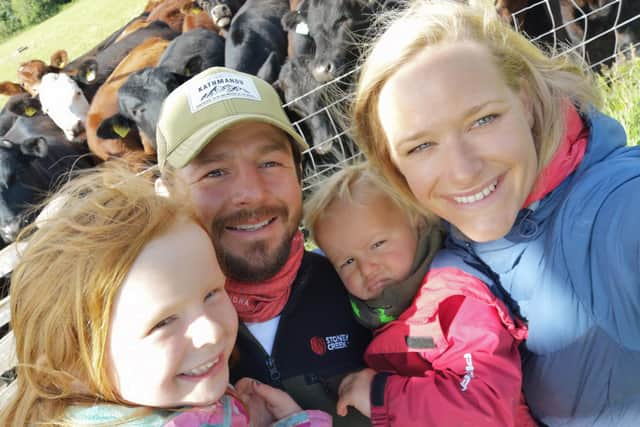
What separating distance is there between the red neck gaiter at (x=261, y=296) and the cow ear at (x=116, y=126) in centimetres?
458

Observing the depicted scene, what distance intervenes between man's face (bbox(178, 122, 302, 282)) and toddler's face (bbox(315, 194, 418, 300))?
0.17 meters

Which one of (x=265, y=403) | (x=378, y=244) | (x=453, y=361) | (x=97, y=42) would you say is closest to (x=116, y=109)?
(x=378, y=244)

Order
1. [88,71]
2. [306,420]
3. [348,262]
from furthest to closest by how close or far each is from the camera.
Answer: [88,71] → [348,262] → [306,420]

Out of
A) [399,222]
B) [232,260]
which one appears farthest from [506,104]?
[232,260]

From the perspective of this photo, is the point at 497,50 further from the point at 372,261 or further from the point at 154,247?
the point at 154,247

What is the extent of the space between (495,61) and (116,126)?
16.7ft

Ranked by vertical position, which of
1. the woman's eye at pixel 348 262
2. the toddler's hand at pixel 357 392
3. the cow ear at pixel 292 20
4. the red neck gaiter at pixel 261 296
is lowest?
the toddler's hand at pixel 357 392

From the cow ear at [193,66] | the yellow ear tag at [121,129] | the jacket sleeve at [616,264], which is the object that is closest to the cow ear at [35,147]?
the yellow ear tag at [121,129]

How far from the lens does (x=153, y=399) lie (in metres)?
1.25

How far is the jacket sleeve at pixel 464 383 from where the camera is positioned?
56.4 inches

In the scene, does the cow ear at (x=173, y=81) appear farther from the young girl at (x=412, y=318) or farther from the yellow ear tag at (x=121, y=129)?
the young girl at (x=412, y=318)

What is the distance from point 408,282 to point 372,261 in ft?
0.41

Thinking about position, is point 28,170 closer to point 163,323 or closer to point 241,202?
point 241,202

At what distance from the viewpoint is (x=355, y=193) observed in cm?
185
